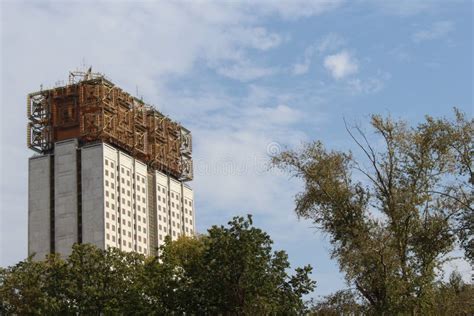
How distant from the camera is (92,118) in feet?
436

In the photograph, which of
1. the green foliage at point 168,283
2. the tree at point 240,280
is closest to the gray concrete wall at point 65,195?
the green foliage at point 168,283

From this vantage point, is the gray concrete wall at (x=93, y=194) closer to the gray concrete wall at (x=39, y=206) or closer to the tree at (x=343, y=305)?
the gray concrete wall at (x=39, y=206)

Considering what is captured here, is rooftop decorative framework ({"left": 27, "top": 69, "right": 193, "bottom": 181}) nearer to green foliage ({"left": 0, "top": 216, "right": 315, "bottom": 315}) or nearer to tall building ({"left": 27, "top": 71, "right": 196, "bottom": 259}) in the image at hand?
tall building ({"left": 27, "top": 71, "right": 196, "bottom": 259})

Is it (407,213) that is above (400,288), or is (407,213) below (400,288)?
above

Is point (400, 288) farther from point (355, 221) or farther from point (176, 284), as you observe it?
point (176, 284)

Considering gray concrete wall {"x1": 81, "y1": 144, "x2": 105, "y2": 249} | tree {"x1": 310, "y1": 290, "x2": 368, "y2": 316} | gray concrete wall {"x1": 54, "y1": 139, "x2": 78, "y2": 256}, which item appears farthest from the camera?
gray concrete wall {"x1": 54, "y1": 139, "x2": 78, "y2": 256}

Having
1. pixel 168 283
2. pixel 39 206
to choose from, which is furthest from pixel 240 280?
pixel 39 206

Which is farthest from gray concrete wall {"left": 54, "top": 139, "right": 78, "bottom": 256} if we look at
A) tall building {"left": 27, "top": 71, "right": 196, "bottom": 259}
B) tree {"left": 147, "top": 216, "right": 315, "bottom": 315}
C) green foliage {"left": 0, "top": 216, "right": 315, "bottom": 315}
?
tree {"left": 147, "top": 216, "right": 315, "bottom": 315}

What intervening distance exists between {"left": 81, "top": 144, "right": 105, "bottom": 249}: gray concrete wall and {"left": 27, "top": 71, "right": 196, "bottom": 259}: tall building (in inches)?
6.1

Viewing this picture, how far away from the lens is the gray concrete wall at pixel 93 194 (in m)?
127

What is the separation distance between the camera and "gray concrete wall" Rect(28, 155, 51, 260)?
128750 mm

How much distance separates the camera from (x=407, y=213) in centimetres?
2864

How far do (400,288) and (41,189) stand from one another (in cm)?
11125

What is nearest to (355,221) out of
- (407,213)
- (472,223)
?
(407,213)
